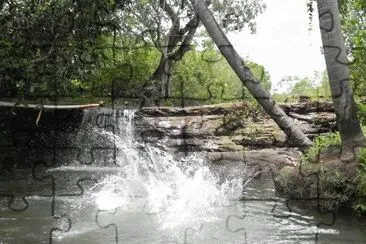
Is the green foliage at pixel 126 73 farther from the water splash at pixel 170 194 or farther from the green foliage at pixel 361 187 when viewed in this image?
the green foliage at pixel 361 187

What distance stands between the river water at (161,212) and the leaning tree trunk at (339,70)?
118cm

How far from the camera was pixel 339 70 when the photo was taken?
20.5 feet

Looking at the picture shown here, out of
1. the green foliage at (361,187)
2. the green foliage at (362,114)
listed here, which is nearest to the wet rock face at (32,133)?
the green foliage at (362,114)

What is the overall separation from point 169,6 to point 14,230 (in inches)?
554

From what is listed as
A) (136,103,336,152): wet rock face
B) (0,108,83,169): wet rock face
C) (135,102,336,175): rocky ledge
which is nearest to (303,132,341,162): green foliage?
(135,102,336,175): rocky ledge

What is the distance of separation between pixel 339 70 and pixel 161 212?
292cm

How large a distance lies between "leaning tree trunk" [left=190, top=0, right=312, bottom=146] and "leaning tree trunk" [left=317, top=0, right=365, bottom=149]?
1183 millimetres

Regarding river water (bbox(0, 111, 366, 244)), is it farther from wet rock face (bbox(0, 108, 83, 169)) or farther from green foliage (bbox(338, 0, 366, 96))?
green foliage (bbox(338, 0, 366, 96))

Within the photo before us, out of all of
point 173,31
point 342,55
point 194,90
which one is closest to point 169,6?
point 173,31

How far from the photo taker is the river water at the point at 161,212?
4.74 m

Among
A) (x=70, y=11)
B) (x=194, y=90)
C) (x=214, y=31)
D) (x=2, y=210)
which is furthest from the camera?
(x=194, y=90)

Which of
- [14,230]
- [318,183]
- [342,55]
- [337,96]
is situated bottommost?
[14,230]

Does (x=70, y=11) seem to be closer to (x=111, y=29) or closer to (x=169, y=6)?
(x=111, y=29)

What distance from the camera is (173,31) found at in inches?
724
